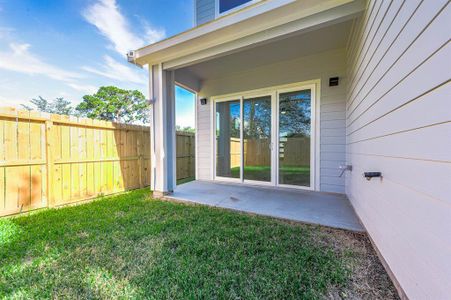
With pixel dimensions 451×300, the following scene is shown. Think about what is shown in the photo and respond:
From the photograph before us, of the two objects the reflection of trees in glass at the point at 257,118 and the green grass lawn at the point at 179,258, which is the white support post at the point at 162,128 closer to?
the green grass lawn at the point at 179,258

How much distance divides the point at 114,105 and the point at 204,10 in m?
20.9

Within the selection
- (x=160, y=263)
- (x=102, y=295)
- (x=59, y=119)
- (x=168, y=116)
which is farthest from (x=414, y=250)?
(x=59, y=119)

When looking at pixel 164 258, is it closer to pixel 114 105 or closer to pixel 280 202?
pixel 280 202

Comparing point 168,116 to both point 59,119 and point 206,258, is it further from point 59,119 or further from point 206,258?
point 206,258

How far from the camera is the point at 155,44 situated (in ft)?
10.8

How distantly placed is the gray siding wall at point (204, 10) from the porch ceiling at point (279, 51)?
1324 millimetres

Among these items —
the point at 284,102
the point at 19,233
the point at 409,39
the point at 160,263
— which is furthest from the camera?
the point at 284,102

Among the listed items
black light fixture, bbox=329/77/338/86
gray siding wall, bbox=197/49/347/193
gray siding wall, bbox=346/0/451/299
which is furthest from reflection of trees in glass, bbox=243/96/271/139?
gray siding wall, bbox=346/0/451/299

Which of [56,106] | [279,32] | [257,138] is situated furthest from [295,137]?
[56,106]

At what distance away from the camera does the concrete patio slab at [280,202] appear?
2555 mm

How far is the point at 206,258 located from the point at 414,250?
5.01 feet

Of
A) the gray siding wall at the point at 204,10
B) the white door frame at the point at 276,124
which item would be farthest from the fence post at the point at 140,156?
the gray siding wall at the point at 204,10

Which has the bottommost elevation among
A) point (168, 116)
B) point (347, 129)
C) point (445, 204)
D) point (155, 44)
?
point (445, 204)

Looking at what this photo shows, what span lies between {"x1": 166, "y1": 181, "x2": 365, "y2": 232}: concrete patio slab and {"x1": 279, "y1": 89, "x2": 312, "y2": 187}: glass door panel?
0.34 metres
